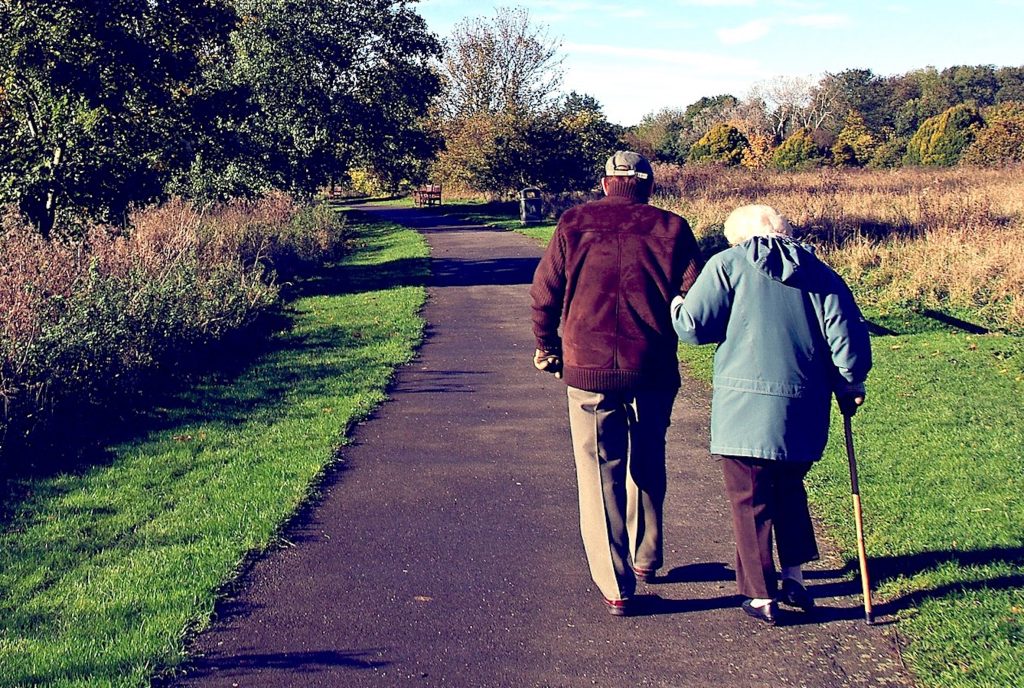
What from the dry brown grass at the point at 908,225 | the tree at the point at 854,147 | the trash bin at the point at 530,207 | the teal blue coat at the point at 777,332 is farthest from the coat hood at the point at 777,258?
the tree at the point at 854,147

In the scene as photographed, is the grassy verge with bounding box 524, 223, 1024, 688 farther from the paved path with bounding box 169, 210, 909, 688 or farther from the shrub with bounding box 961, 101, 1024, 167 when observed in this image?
the shrub with bounding box 961, 101, 1024, 167

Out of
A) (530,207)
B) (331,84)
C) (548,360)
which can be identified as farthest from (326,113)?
(548,360)

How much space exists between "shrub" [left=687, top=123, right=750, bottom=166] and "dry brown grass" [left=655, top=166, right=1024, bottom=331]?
23057 millimetres

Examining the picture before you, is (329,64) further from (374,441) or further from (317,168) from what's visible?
(374,441)

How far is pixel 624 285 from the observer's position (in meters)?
4.95

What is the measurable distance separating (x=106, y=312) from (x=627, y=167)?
690 centimetres

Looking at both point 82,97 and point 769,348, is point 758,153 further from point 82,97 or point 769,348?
point 769,348

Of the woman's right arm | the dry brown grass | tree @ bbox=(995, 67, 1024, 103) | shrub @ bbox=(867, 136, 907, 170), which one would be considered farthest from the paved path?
tree @ bbox=(995, 67, 1024, 103)

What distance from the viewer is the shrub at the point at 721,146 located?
6047cm

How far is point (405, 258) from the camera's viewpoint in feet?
84.0

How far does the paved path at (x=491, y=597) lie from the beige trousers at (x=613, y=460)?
0.79ft

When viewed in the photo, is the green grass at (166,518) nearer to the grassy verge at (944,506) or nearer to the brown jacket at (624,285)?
the brown jacket at (624,285)

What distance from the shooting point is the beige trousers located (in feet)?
16.6

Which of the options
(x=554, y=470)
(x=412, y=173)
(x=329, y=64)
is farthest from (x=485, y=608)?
(x=412, y=173)
